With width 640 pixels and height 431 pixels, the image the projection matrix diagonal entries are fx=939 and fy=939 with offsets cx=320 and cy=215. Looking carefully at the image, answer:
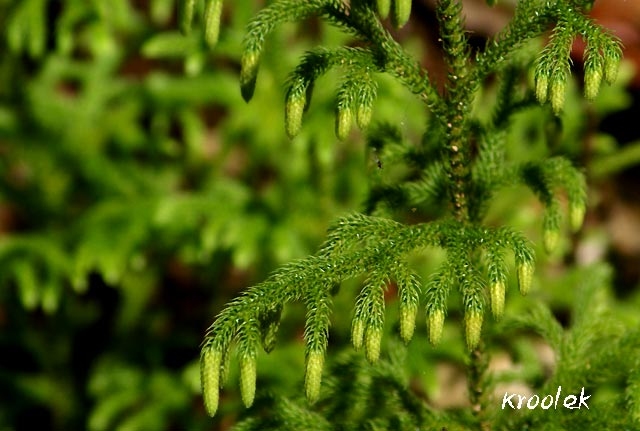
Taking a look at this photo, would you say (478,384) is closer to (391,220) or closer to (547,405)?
(547,405)

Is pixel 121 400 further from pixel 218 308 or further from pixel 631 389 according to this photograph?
pixel 631 389

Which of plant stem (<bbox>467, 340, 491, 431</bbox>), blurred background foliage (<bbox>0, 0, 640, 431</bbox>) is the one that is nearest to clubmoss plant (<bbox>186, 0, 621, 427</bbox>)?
plant stem (<bbox>467, 340, 491, 431</bbox>)

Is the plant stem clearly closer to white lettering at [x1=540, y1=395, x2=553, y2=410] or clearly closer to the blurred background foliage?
white lettering at [x1=540, y1=395, x2=553, y2=410]

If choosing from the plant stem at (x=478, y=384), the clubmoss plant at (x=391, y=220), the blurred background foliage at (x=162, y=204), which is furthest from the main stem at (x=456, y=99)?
the blurred background foliage at (x=162, y=204)

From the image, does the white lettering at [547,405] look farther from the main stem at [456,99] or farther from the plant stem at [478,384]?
the main stem at [456,99]

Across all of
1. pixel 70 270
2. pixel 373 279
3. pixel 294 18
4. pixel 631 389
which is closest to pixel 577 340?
pixel 631 389

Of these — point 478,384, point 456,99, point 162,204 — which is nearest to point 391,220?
point 456,99
